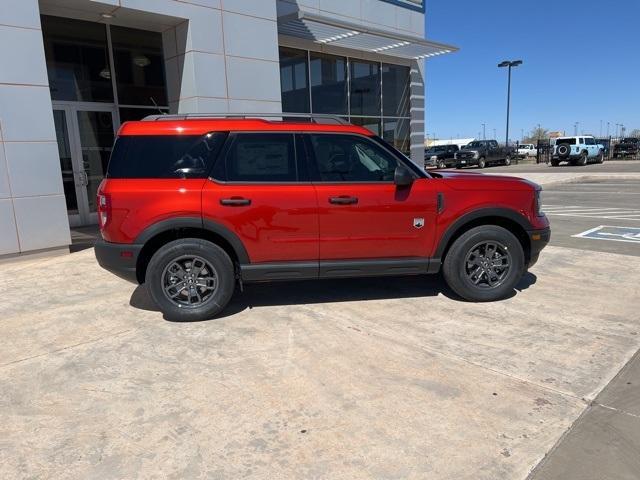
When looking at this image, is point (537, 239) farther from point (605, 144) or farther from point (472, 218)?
point (605, 144)

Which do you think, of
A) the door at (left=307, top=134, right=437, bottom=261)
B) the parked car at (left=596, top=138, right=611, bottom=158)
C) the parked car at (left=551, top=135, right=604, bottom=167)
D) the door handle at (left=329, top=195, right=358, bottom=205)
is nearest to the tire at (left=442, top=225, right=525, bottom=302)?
the door at (left=307, top=134, right=437, bottom=261)

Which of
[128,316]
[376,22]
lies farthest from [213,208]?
[376,22]

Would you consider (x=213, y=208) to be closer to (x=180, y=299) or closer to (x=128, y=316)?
(x=180, y=299)

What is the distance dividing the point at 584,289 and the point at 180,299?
4.38 m

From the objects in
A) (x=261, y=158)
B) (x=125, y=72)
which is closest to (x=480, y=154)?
(x=125, y=72)

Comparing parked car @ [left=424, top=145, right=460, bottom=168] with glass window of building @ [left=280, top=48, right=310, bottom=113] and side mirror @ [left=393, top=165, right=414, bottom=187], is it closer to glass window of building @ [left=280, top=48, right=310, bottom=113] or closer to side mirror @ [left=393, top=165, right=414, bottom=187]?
glass window of building @ [left=280, top=48, right=310, bottom=113]

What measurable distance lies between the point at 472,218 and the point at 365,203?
3.72 feet

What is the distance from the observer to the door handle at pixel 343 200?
15.5 ft

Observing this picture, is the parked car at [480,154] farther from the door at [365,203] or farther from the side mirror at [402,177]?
the side mirror at [402,177]

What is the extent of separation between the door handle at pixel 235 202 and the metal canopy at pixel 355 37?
774 cm

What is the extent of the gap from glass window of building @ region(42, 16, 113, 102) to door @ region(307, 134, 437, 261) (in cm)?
742

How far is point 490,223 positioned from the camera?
17.0ft

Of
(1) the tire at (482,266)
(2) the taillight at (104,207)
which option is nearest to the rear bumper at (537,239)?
(1) the tire at (482,266)

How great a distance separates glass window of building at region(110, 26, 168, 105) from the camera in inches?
408
